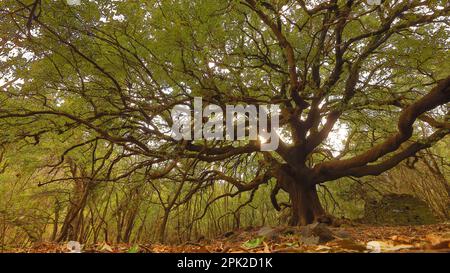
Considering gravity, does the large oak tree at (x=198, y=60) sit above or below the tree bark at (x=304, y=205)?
above

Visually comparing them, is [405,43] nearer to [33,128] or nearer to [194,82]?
[194,82]

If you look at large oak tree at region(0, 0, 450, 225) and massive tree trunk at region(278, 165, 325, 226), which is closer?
large oak tree at region(0, 0, 450, 225)

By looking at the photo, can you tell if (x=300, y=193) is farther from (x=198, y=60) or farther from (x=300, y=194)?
(x=198, y=60)

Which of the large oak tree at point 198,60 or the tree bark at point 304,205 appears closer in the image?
the large oak tree at point 198,60

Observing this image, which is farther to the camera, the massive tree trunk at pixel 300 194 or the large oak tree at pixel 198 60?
the massive tree trunk at pixel 300 194

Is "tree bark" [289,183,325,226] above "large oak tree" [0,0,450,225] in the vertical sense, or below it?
below

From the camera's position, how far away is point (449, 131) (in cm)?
470

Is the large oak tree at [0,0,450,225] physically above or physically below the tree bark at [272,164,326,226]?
above

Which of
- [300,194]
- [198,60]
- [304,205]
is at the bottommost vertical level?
[304,205]

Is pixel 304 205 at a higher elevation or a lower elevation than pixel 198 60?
lower

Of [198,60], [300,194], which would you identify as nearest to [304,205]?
[300,194]

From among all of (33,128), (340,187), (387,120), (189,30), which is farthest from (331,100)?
(33,128)

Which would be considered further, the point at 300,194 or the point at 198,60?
the point at 300,194

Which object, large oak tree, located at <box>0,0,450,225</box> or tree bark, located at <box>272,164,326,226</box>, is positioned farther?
tree bark, located at <box>272,164,326,226</box>
